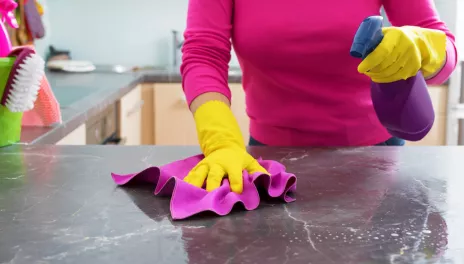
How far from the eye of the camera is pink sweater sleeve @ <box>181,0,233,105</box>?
3.84ft

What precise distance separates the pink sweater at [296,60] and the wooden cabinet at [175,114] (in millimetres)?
1530

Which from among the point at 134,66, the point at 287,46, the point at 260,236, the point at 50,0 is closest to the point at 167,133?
the point at 134,66

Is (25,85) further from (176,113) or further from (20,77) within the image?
(176,113)

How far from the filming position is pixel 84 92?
2211mm

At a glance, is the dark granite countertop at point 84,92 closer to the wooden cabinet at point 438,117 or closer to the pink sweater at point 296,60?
the pink sweater at point 296,60

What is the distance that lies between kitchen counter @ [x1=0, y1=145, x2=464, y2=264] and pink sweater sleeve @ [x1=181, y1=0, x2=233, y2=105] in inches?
7.6

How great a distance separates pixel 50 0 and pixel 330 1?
2.35 metres

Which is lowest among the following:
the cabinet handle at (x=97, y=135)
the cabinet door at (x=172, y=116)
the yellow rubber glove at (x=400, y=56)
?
the cabinet door at (x=172, y=116)

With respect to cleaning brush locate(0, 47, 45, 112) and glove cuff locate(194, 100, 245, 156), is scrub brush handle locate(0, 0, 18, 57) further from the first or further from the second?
glove cuff locate(194, 100, 245, 156)

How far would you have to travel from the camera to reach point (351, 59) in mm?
1279

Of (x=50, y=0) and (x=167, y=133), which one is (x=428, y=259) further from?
(x=50, y=0)

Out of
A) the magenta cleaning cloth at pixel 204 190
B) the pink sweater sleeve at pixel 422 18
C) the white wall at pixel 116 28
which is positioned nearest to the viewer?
the magenta cleaning cloth at pixel 204 190

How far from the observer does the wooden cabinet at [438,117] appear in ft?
9.65

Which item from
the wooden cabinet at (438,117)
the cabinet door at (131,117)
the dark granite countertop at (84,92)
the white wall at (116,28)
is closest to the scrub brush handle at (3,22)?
the dark granite countertop at (84,92)
